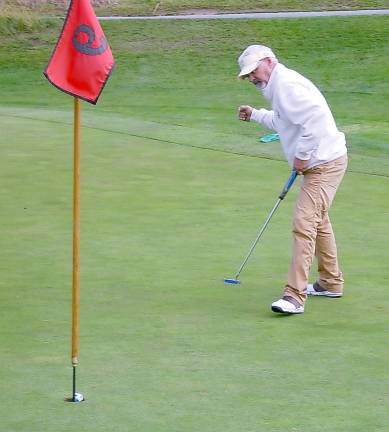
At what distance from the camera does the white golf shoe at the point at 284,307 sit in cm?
678

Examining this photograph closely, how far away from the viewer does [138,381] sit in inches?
219

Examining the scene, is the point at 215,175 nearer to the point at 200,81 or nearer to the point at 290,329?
the point at 290,329

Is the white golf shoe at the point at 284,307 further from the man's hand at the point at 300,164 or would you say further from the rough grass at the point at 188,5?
the rough grass at the point at 188,5

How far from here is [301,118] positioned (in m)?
6.78

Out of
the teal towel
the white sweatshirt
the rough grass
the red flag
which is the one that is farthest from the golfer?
the rough grass

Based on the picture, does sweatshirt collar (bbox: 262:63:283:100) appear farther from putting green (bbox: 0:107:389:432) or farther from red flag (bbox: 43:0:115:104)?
red flag (bbox: 43:0:115:104)

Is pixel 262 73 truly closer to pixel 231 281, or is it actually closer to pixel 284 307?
pixel 284 307

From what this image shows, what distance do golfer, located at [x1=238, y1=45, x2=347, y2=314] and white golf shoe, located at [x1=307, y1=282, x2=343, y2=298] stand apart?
0.07m

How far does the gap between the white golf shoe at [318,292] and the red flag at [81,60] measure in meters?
2.57

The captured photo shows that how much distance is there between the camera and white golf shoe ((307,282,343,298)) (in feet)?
23.9

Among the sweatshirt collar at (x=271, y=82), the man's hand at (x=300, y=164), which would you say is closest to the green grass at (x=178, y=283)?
the man's hand at (x=300, y=164)

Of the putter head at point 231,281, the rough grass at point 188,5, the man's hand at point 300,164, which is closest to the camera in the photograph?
the man's hand at point 300,164

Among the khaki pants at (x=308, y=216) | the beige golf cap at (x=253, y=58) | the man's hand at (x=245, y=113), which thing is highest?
the beige golf cap at (x=253, y=58)

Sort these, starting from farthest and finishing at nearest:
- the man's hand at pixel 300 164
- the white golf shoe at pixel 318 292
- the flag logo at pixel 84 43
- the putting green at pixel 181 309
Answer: the white golf shoe at pixel 318 292 → the man's hand at pixel 300 164 → the flag logo at pixel 84 43 → the putting green at pixel 181 309
